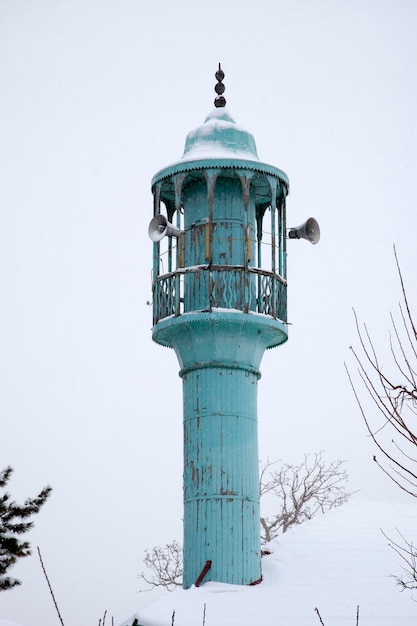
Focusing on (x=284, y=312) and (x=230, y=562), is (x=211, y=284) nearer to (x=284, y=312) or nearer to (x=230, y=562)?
(x=284, y=312)

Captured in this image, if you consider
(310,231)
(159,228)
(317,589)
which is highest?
(310,231)

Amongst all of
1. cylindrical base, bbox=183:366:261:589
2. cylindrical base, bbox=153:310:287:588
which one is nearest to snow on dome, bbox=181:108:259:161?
cylindrical base, bbox=153:310:287:588

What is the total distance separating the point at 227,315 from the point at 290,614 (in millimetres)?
5240

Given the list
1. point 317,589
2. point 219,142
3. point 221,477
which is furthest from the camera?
point 219,142

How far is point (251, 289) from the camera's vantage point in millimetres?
20141

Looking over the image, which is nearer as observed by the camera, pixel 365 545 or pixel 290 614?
pixel 290 614

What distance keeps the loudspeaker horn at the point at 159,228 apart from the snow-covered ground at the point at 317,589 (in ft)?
20.2

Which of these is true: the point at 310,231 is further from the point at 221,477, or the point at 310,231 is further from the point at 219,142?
the point at 221,477

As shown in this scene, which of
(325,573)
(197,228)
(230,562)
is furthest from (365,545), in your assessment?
(197,228)

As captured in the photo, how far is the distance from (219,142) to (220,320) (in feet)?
11.7

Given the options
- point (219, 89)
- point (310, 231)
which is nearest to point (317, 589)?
point (310, 231)

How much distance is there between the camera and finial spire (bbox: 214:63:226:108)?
22.2m

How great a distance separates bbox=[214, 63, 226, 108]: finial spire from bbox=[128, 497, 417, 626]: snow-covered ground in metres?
8.62

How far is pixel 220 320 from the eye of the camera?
1953 centimetres
